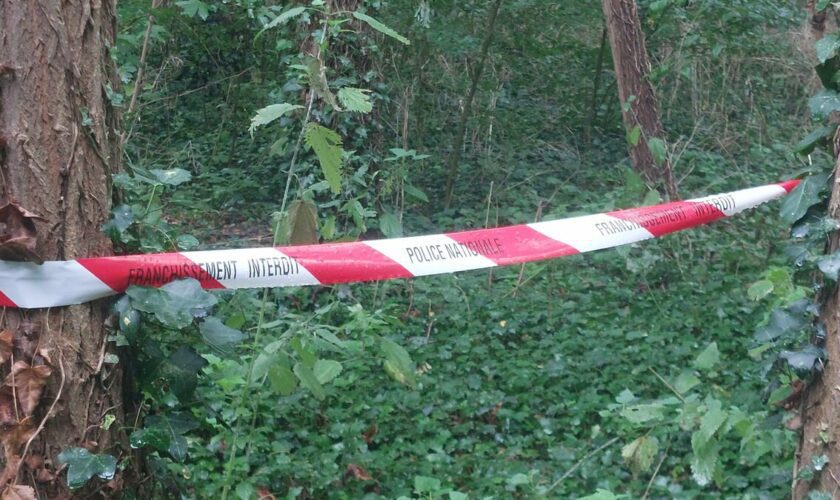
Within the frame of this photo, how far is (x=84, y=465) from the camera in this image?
9.23 ft

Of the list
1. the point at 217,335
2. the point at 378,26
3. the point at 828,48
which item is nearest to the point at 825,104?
the point at 828,48

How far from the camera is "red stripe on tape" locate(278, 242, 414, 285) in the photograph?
327 cm

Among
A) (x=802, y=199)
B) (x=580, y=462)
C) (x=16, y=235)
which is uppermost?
(x=16, y=235)

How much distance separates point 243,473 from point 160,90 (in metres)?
6.89

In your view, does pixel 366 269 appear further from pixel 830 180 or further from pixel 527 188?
pixel 527 188

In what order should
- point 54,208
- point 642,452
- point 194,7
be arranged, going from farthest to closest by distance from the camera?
point 194,7 < point 642,452 < point 54,208

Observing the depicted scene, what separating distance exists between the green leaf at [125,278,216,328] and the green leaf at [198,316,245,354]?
12 cm

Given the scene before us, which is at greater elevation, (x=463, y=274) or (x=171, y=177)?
(x=171, y=177)

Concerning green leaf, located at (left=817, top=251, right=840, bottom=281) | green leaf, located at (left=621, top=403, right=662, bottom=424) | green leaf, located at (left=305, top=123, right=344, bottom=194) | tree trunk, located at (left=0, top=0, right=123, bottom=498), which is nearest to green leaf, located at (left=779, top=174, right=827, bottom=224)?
green leaf, located at (left=817, top=251, right=840, bottom=281)

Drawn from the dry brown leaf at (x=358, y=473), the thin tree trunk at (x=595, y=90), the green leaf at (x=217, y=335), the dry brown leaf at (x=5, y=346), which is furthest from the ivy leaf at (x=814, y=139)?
the thin tree trunk at (x=595, y=90)

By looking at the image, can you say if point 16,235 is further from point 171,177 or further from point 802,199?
Result: point 802,199

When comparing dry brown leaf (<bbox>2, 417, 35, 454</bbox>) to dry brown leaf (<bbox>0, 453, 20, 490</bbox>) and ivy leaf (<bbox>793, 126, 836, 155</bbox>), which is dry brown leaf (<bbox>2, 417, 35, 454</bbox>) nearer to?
dry brown leaf (<bbox>0, 453, 20, 490</bbox>)

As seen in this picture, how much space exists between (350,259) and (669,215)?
61.0 inches

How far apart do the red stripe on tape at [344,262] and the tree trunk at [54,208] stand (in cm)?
67
